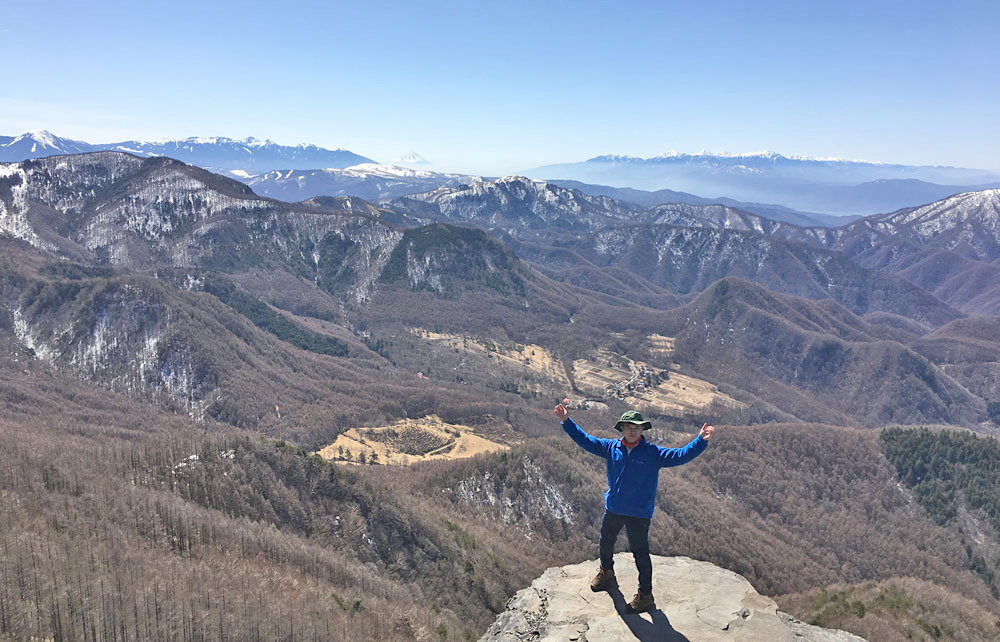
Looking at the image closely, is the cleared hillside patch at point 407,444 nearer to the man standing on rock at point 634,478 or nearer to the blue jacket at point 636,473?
the man standing on rock at point 634,478

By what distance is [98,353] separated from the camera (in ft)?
419

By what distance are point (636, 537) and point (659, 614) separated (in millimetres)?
3460

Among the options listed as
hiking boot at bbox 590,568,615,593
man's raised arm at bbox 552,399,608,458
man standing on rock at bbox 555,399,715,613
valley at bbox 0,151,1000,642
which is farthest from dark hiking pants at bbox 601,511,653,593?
valley at bbox 0,151,1000,642

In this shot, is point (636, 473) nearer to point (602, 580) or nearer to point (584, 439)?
point (584, 439)

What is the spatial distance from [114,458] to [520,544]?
51.0 metres

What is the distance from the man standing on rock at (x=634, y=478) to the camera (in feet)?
59.3

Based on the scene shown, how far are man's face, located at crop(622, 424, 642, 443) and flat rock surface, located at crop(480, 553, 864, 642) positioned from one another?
700cm

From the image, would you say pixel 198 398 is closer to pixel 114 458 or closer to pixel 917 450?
pixel 114 458

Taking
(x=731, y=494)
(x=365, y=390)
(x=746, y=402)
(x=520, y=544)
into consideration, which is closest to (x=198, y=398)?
(x=365, y=390)

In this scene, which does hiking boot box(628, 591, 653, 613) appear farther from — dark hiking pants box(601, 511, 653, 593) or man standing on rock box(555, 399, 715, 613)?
dark hiking pants box(601, 511, 653, 593)

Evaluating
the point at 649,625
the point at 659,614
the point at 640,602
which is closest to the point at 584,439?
the point at 640,602

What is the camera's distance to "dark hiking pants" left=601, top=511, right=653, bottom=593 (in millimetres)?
A: 18797

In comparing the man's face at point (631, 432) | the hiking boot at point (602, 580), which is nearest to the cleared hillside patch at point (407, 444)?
the hiking boot at point (602, 580)

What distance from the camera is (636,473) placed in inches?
727
